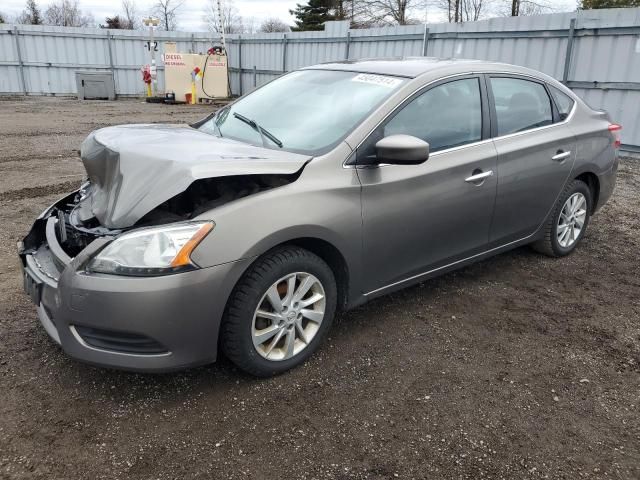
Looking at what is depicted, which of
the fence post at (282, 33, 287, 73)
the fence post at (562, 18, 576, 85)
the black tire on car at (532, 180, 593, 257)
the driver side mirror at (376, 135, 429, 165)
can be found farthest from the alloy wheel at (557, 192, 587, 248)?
the fence post at (282, 33, 287, 73)

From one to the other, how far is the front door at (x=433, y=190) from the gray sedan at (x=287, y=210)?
0.4 inches

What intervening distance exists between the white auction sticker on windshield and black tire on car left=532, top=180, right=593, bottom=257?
1.90m

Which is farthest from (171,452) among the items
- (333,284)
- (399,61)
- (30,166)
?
(30,166)

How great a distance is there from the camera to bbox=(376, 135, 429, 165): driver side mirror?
2.89 meters

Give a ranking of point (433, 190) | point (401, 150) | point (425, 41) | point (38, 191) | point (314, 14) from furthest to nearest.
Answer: point (314, 14)
point (425, 41)
point (38, 191)
point (433, 190)
point (401, 150)

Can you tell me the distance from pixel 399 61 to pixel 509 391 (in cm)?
235

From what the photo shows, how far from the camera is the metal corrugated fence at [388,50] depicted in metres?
8.95

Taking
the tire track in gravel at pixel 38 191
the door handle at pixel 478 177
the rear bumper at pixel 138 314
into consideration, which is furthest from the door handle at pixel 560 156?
the tire track in gravel at pixel 38 191

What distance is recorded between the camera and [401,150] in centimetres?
289

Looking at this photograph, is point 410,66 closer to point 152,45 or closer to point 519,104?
point 519,104

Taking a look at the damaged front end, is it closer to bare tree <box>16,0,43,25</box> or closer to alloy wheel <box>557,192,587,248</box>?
alloy wheel <box>557,192,587,248</box>

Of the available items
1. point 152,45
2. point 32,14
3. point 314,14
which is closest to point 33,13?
point 32,14

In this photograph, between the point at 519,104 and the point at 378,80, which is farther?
the point at 519,104

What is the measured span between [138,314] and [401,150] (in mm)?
1583
